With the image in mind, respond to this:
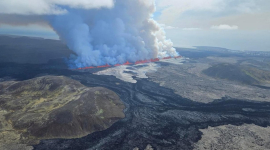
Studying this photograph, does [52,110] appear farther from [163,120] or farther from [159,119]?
[163,120]

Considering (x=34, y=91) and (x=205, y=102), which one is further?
(x=205, y=102)

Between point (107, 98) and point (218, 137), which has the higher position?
point (107, 98)

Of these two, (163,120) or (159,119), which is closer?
(163,120)

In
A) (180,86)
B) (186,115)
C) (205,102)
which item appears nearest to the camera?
(186,115)

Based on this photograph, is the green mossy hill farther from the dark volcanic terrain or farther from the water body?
the water body

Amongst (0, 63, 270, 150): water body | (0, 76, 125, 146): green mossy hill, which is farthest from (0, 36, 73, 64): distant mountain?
(0, 76, 125, 146): green mossy hill

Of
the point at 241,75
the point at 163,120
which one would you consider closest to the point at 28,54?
the point at 163,120

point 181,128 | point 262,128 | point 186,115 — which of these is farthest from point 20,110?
point 262,128

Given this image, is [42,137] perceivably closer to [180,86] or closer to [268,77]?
[180,86]
